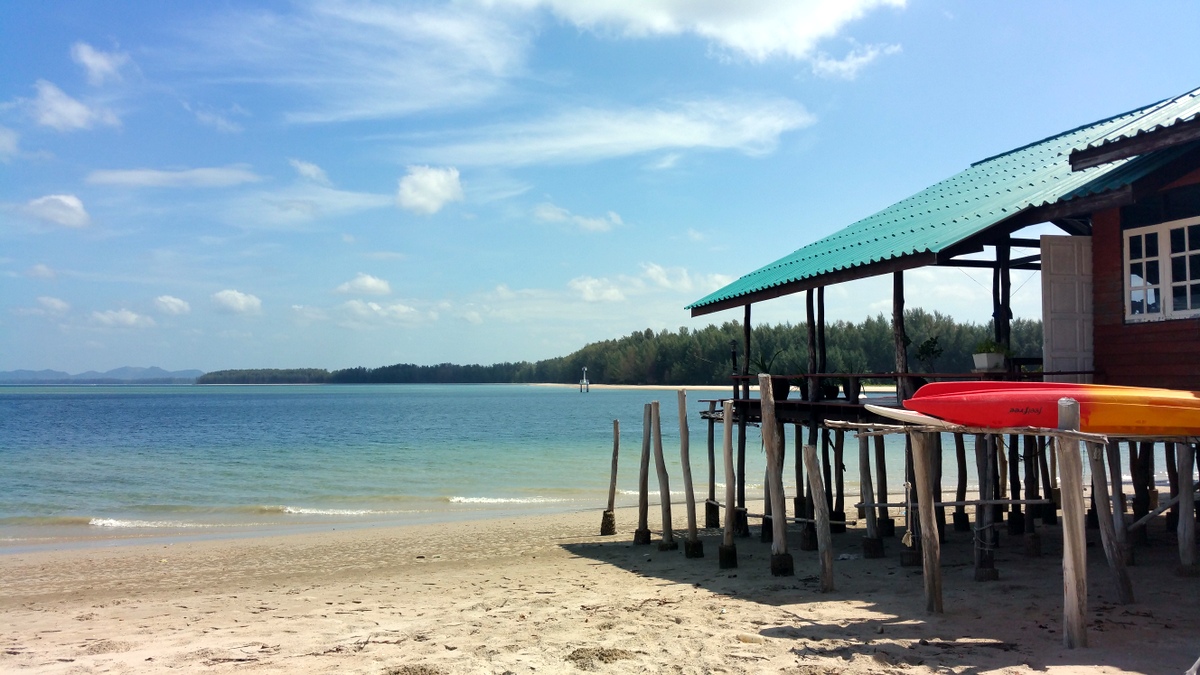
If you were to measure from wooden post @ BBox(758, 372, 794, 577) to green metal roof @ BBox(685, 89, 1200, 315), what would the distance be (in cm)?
227

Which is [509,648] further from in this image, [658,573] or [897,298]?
[897,298]

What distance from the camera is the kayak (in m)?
6.57

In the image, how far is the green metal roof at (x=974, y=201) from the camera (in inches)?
375

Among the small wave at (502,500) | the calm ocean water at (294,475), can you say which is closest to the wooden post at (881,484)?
the calm ocean water at (294,475)

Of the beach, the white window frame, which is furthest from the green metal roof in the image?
the beach

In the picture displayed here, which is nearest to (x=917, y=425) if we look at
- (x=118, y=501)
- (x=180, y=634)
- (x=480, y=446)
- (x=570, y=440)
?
(x=180, y=634)

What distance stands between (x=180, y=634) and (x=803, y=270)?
30.1 ft

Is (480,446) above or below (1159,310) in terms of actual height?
below

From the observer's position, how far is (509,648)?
291 inches

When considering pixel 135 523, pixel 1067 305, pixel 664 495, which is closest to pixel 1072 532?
pixel 1067 305

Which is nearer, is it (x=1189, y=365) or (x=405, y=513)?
(x=1189, y=365)

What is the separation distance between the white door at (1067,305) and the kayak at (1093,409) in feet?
8.31

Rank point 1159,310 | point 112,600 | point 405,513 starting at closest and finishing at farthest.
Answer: point 1159,310
point 112,600
point 405,513

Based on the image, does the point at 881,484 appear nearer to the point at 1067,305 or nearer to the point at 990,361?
the point at 990,361
